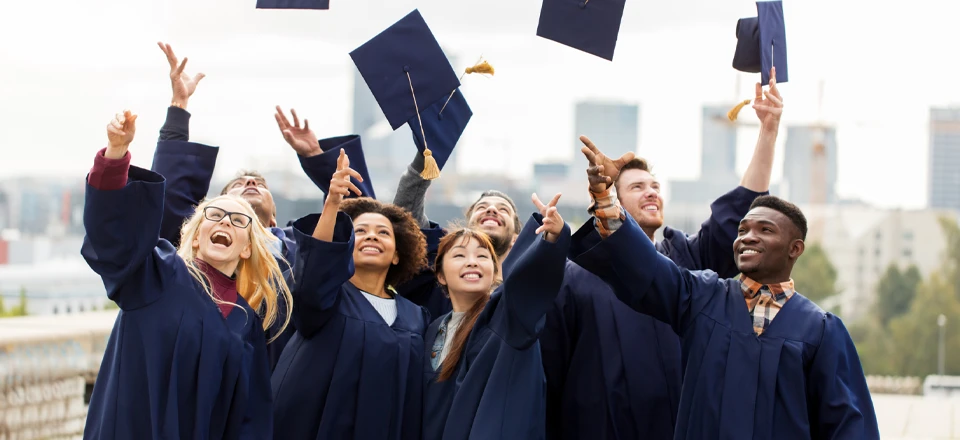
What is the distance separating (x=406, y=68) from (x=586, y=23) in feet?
2.75

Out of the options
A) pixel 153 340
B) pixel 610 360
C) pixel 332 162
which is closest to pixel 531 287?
pixel 610 360

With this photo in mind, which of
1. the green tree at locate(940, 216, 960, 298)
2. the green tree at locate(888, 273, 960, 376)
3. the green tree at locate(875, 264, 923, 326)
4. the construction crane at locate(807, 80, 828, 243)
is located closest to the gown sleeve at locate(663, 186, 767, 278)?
the green tree at locate(888, 273, 960, 376)

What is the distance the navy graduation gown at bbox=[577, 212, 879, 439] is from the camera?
12.7 feet

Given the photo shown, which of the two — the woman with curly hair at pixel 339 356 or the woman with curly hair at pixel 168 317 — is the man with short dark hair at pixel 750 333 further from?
the woman with curly hair at pixel 168 317

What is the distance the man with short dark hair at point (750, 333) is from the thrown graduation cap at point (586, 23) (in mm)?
1271

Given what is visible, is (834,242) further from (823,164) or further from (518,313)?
(518,313)

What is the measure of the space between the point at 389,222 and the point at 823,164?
10835cm

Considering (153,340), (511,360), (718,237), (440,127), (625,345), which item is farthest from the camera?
(440,127)

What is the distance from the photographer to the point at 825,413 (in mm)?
3881

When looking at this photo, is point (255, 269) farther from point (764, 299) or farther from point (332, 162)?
point (764, 299)

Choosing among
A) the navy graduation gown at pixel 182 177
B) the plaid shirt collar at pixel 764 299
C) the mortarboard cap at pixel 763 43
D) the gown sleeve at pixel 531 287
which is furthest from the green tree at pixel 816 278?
the gown sleeve at pixel 531 287

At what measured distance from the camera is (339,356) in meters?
4.32

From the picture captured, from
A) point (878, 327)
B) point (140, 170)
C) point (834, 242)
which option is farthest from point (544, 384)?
point (834, 242)

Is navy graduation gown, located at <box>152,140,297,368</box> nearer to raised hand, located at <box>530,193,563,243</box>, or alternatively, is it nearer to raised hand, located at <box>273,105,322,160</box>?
raised hand, located at <box>273,105,322,160</box>
